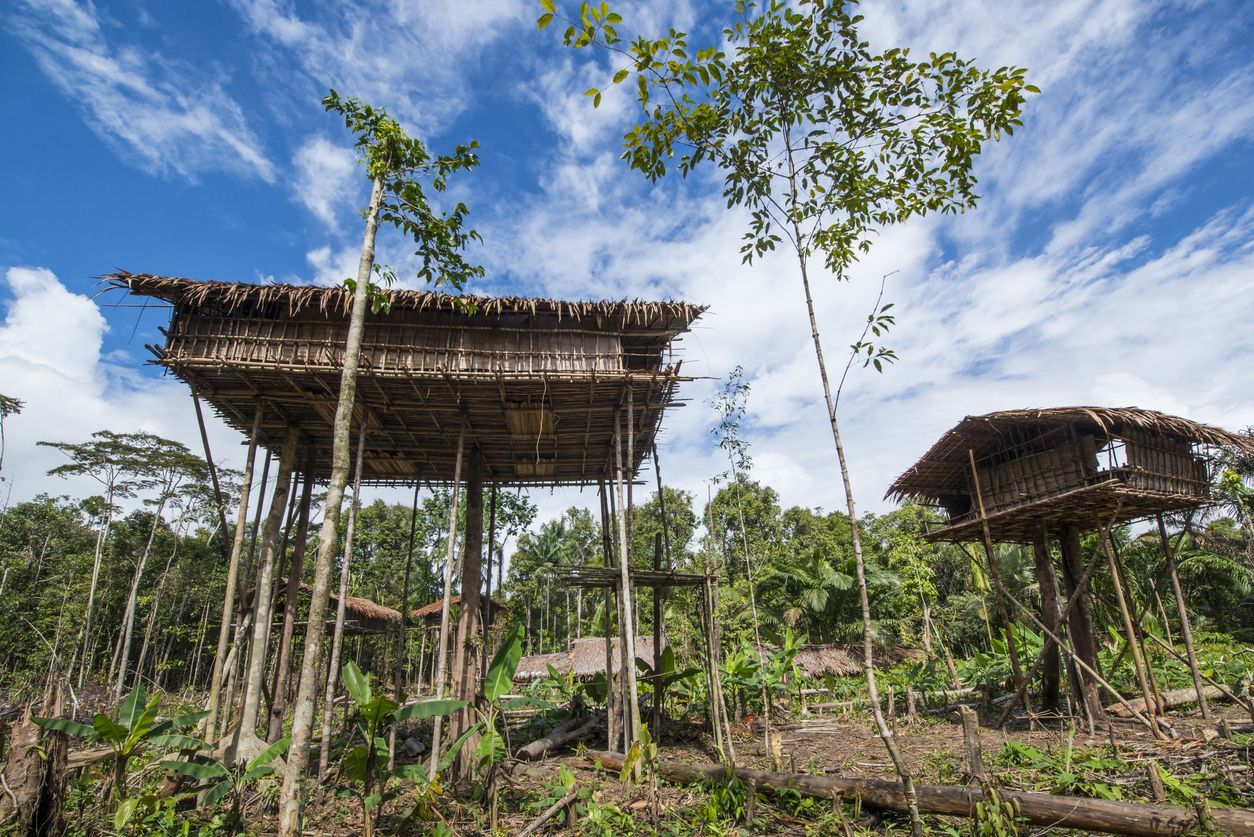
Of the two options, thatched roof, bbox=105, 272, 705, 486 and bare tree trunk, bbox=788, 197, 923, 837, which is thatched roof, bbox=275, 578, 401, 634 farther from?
bare tree trunk, bbox=788, 197, 923, 837

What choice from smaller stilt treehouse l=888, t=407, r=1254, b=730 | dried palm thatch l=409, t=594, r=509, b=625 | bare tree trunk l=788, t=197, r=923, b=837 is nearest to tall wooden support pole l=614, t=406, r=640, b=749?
bare tree trunk l=788, t=197, r=923, b=837

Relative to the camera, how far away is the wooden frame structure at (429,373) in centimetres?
1013

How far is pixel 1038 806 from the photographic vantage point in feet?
19.1

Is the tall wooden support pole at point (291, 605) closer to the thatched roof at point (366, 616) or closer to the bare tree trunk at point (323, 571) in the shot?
the thatched roof at point (366, 616)

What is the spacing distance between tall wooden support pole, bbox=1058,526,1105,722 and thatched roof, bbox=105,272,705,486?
890cm

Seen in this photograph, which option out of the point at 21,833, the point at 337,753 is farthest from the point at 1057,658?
the point at 21,833

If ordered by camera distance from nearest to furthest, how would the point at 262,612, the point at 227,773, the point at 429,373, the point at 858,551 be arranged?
the point at 858,551, the point at 227,773, the point at 429,373, the point at 262,612

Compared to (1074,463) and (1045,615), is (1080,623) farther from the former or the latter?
(1074,463)

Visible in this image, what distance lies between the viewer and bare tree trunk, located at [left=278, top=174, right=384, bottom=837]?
575cm

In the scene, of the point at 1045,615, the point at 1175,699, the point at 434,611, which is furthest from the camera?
the point at 434,611

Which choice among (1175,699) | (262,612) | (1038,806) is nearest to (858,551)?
(1038,806)

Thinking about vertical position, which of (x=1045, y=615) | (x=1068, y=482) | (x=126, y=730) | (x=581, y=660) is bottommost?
(x=581, y=660)

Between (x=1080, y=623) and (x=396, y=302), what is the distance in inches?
573

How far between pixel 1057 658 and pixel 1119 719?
136cm
